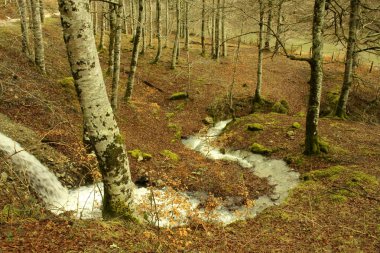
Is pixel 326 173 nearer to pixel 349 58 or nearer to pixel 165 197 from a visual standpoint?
pixel 165 197

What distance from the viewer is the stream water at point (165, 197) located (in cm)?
839

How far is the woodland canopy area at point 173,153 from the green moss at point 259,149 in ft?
0.20

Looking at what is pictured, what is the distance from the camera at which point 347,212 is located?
7.80m

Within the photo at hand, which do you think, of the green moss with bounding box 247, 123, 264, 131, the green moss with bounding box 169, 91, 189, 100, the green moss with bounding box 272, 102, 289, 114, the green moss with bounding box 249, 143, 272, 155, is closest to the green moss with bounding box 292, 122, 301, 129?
the green moss with bounding box 247, 123, 264, 131

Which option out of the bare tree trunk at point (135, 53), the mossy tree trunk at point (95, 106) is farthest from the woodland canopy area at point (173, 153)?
the bare tree trunk at point (135, 53)

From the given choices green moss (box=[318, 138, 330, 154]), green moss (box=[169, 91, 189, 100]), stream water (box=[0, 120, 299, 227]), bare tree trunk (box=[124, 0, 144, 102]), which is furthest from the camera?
green moss (box=[169, 91, 189, 100])

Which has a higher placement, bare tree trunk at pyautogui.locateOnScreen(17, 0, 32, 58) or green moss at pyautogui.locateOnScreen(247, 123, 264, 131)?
bare tree trunk at pyautogui.locateOnScreen(17, 0, 32, 58)

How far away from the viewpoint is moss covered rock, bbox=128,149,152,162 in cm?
1210

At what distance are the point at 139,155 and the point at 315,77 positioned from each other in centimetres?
705

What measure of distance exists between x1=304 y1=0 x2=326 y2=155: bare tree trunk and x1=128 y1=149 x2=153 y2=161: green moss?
20.1 feet

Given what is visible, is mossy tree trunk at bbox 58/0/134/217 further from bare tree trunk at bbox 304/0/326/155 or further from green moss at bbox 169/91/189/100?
green moss at bbox 169/91/189/100

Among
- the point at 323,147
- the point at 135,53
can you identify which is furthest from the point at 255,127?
the point at 135,53

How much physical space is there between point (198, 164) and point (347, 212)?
639 centimetres

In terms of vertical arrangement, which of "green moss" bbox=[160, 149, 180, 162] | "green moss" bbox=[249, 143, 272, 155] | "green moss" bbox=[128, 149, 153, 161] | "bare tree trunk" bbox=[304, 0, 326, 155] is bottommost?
"green moss" bbox=[160, 149, 180, 162]
